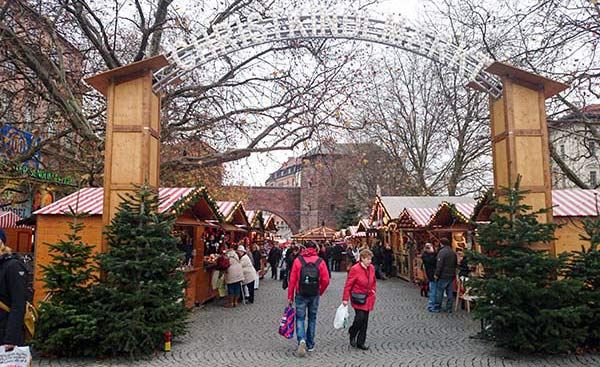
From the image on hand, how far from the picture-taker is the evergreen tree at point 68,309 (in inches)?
276

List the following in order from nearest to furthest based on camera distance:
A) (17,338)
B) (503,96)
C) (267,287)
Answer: (17,338) → (503,96) → (267,287)

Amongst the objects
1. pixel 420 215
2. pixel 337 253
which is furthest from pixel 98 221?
pixel 337 253

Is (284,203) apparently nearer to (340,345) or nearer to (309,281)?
(340,345)

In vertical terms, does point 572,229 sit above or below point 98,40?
below

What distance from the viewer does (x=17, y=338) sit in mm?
4402

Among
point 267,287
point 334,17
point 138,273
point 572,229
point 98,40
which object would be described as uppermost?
point 98,40

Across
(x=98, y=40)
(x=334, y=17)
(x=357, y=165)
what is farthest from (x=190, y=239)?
(x=357, y=165)

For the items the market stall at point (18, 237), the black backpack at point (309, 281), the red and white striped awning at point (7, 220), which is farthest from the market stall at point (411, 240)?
the market stall at point (18, 237)

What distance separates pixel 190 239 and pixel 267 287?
6.44 m

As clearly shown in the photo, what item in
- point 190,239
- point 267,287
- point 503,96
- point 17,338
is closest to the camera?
point 17,338

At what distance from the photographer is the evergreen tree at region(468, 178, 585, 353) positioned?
7035 millimetres

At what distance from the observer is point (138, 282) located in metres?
7.46

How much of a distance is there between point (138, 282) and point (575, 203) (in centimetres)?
757

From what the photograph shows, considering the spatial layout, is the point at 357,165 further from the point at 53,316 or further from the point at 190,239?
the point at 53,316
